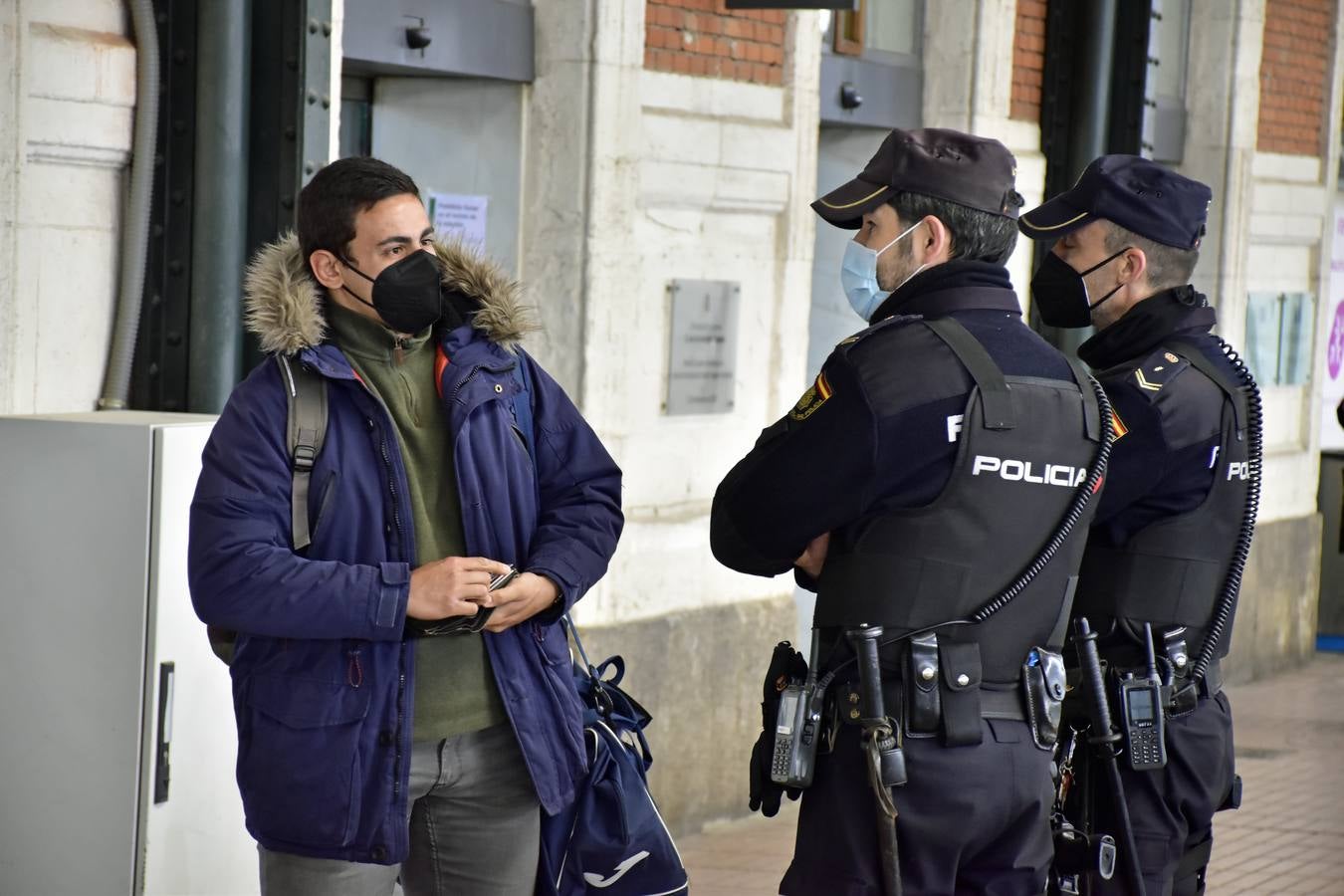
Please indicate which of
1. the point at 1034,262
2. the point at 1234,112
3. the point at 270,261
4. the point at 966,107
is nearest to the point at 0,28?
the point at 270,261

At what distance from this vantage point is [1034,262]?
894 cm

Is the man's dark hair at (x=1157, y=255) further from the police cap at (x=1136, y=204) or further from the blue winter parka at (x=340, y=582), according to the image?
the blue winter parka at (x=340, y=582)

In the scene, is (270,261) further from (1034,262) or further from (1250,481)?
(1034,262)

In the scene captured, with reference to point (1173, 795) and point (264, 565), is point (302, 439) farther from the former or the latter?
point (1173, 795)

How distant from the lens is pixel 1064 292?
444cm

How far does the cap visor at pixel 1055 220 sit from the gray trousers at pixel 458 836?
1.85m

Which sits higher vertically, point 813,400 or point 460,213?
point 460,213

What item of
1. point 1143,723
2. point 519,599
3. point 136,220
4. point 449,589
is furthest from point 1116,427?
point 136,220

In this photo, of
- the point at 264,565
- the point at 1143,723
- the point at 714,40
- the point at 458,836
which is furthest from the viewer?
the point at 714,40

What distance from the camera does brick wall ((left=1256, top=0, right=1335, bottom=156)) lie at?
10.8 metres

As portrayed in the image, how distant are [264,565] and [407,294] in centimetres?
54

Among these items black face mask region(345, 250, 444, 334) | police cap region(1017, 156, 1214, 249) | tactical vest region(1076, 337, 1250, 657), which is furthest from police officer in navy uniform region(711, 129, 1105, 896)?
police cap region(1017, 156, 1214, 249)

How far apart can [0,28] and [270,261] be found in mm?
1659

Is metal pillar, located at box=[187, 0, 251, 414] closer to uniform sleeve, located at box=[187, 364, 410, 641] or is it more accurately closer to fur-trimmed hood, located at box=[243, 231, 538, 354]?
fur-trimmed hood, located at box=[243, 231, 538, 354]
